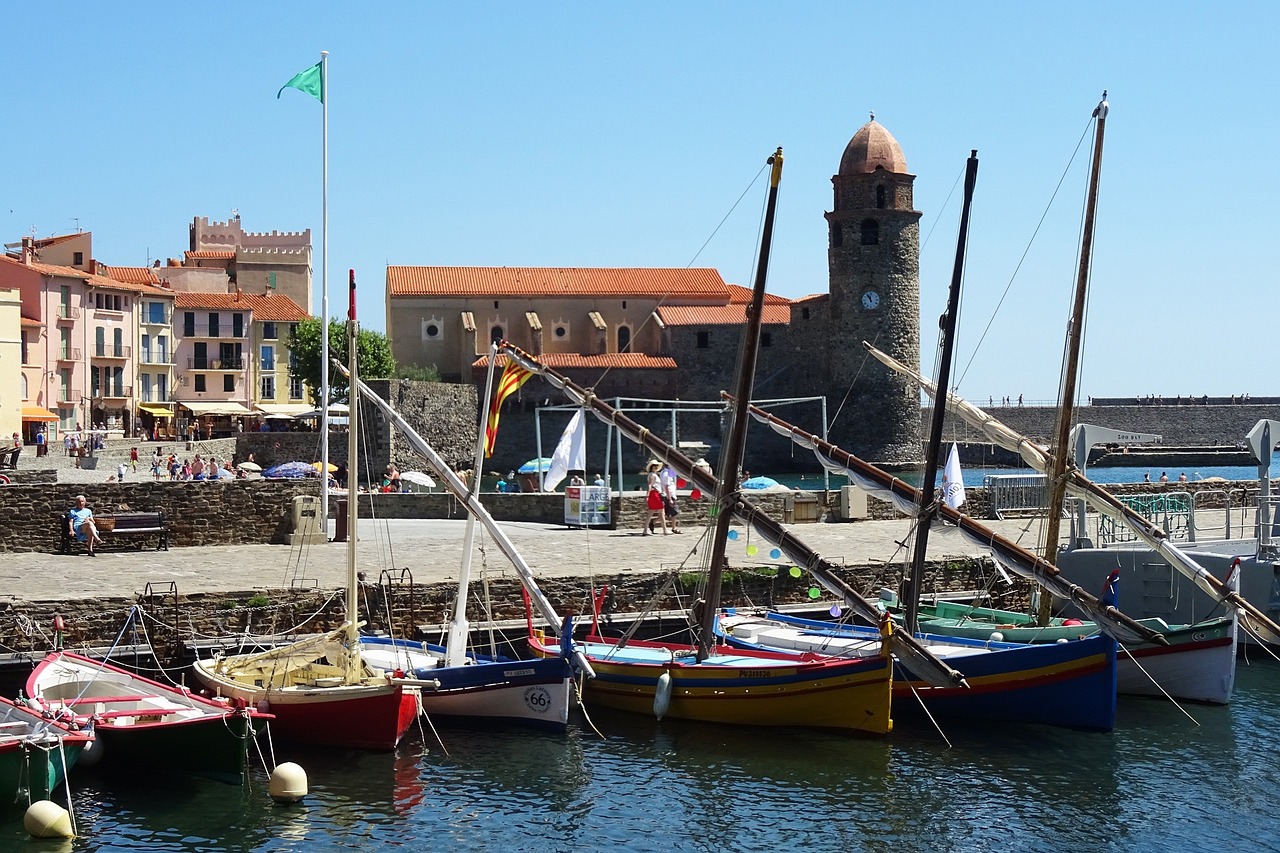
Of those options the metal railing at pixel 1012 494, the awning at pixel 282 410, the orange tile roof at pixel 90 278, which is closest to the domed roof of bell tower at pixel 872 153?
the awning at pixel 282 410

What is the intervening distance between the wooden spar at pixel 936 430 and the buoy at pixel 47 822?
11054 millimetres

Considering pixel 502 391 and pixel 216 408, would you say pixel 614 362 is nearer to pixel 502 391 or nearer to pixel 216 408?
pixel 216 408

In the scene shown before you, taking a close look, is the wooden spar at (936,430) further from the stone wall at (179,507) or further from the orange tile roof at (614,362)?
the orange tile roof at (614,362)

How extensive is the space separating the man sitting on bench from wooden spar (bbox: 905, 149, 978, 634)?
13074 millimetres

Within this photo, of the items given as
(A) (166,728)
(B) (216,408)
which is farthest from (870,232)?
(A) (166,728)

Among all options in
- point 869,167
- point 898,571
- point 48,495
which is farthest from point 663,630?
point 869,167

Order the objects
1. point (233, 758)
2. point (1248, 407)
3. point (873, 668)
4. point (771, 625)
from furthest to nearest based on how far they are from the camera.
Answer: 1. point (1248, 407)
2. point (771, 625)
3. point (873, 668)
4. point (233, 758)

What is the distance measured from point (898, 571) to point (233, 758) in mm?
12088

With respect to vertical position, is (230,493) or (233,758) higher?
(230,493)

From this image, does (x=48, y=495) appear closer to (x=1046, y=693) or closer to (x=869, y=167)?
(x=1046, y=693)

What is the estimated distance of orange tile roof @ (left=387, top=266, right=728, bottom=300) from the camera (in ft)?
275

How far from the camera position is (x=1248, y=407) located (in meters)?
104

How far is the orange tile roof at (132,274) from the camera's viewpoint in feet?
269

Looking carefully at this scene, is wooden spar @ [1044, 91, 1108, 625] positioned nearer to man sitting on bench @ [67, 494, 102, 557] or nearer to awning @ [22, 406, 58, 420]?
man sitting on bench @ [67, 494, 102, 557]
